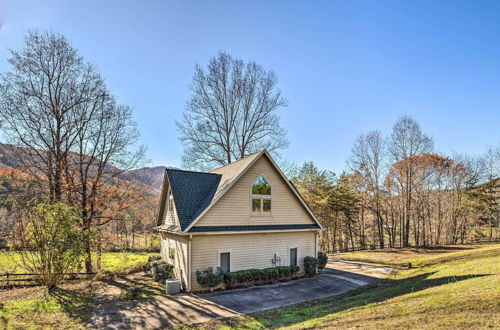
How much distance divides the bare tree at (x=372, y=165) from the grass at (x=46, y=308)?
89.1 ft

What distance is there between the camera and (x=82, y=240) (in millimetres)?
12203

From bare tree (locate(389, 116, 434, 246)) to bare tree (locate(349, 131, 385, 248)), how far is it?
1.72 meters

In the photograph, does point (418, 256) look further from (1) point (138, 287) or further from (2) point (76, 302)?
(2) point (76, 302)

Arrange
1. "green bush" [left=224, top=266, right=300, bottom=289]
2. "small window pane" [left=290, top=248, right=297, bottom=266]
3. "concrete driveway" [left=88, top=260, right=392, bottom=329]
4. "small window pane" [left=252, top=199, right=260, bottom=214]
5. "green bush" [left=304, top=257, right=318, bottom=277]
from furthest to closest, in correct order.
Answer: "small window pane" [left=290, top=248, right=297, bottom=266] → "green bush" [left=304, top=257, right=318, bottom=277] → "small window pane" [left=252, top=199, right=260, bottom=214] → "green bush" [left=224, top=266, right=300, bottom=289] → "concrete driveway" [left=88, top=260, right=392, bottom=329]

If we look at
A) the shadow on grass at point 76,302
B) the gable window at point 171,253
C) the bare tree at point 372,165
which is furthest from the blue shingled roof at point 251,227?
the bare tree at point 372,165

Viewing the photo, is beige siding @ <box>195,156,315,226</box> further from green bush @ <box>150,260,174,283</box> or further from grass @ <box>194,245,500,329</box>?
grass @ <box>194,245,500,329</box>

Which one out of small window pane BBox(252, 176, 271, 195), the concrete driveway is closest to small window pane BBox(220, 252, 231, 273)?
the concrete driveway

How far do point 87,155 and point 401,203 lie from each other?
101 ft

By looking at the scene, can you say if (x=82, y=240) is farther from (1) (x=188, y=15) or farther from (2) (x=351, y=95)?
(2) (x=351, y=95)

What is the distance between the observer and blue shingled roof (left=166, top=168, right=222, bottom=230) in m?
12.8

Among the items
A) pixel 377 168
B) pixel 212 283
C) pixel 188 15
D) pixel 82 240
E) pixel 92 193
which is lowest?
pixel 212 283

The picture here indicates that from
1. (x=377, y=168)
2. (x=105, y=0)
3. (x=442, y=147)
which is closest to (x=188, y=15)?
(x=105, y=0)

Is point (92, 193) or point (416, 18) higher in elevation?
point (416, 18)

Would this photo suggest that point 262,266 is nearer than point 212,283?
No
